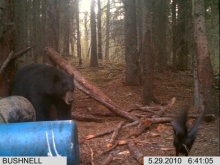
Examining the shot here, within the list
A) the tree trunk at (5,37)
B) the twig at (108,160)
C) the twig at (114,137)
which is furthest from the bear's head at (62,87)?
the twig at (108,160)

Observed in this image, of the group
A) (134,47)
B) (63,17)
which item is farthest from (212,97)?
(63,17)

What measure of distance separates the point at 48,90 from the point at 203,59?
3.10 m

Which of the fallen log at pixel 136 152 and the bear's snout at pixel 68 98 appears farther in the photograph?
the bear's snout at pixel 68 98

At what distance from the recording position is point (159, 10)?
1273cm

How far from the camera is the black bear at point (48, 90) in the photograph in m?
6.50

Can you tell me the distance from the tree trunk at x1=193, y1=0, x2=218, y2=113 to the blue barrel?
2.84 meters

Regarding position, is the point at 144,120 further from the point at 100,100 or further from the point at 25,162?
the point at 25,162

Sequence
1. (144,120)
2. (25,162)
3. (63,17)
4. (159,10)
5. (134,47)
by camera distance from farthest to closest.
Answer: (63,17), (159,10), (134,47), (144,120), (25,162)

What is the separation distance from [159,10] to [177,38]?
1807 millimetres

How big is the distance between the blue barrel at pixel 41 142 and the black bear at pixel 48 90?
215 cm

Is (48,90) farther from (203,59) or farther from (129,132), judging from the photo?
(203,59)

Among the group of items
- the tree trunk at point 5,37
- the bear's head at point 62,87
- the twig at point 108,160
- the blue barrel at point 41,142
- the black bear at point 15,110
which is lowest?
the twig at point 108,160

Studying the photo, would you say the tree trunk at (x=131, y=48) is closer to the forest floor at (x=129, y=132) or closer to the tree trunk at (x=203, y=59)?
the forest floor at (x=129, y=132)

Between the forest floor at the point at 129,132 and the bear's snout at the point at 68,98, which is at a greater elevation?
the bear's snout at the point at 68,98
